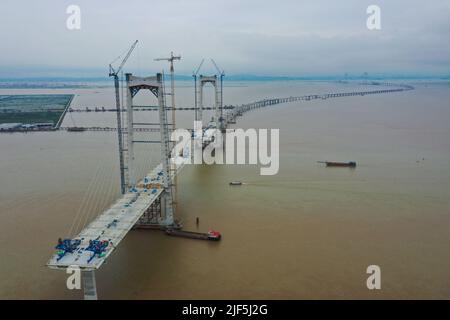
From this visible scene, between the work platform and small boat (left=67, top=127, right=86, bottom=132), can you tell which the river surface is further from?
small boat (left=67, top=127, right=86, bottom=132)

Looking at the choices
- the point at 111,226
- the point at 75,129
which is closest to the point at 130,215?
the point at 111,226

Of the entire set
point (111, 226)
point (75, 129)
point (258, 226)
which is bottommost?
point (258, 226)

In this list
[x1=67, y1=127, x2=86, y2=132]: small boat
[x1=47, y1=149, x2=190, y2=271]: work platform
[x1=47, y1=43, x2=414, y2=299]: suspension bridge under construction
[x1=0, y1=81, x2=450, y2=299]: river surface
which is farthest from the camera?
[x1=67, y1=127, x2=86, y2=132]: small boat

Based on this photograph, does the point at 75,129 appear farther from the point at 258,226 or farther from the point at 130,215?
the point at 258,226

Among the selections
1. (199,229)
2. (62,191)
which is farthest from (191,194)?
(62,191)

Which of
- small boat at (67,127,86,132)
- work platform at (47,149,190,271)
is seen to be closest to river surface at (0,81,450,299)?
work platform at (47,149,190,271)

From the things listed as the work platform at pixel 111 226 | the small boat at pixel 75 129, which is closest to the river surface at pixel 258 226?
the work platform at pixel 111 226

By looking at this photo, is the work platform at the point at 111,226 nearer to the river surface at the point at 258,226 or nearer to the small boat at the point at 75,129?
the river surface at the point at 258,226
